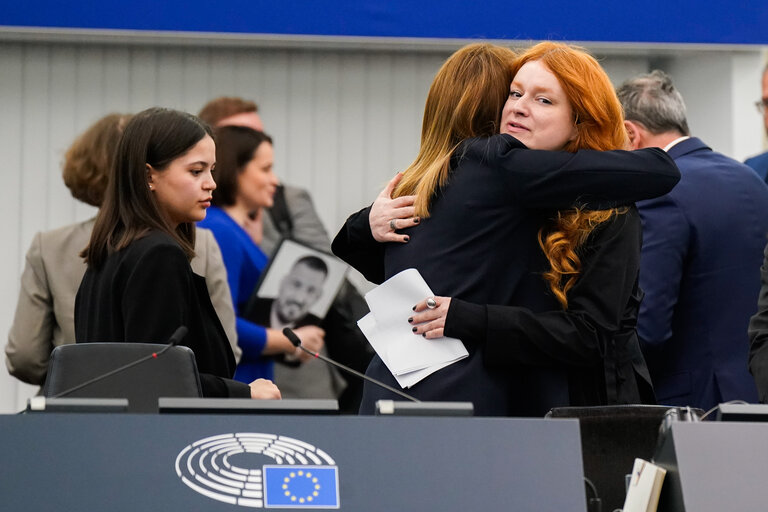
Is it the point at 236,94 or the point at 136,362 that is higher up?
the point at 236,94

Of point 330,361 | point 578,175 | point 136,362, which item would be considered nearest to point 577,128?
point 578,175

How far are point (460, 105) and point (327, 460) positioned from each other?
4.15 ft

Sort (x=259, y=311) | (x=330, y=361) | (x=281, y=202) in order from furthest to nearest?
(x=281, y=202), (x=259, y=311), (x=330, y=361)

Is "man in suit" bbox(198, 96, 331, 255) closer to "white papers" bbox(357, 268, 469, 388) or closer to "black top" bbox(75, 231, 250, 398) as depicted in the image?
"black top" bbox(75, 231, 250, 398)

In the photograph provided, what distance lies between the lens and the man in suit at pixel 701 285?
367cm

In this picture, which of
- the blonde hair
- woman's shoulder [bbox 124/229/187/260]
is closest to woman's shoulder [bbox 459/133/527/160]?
woman's shoulder [bbox 124/229/187/260]

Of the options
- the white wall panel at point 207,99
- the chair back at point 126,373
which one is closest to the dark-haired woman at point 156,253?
the chair back at point 126,373

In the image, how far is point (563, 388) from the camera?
2.87 metres

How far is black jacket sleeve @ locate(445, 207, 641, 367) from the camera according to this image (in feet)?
9.05

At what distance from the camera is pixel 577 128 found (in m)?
2.96

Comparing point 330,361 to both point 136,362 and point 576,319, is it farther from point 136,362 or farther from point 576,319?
point 576,319

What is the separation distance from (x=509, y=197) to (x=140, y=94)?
3363 millimetres

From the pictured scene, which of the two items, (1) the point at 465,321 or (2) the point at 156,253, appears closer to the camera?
(1) the point at 465,321

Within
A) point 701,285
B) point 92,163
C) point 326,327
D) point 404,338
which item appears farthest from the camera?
point 326,327
